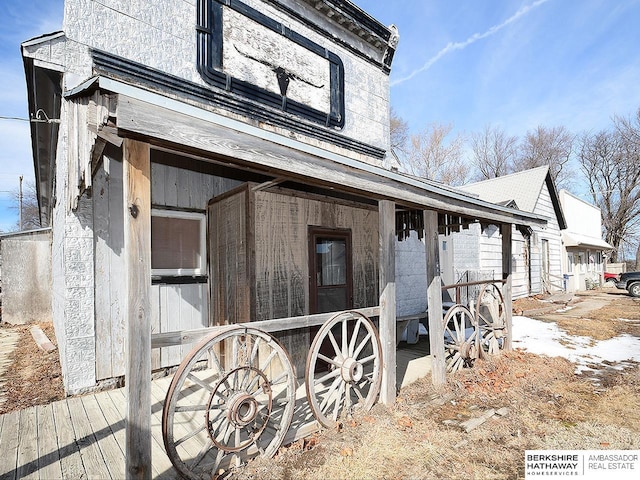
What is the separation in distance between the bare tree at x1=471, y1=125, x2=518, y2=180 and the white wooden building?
32.6 m

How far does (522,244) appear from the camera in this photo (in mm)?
14359

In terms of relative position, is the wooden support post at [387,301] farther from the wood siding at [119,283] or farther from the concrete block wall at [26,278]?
the concrete block wall at [26,278]

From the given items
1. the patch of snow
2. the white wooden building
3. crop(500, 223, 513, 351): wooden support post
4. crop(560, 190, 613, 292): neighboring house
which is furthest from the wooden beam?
crop(560, 190, 613, 292): neighboring house

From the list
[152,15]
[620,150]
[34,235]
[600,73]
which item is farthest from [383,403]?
[620,150]

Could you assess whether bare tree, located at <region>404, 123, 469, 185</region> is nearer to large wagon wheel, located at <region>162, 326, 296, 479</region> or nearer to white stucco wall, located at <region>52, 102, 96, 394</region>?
white stucco wall, located at <region>52, 102, 96, 394</region>

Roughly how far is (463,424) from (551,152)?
38009mm

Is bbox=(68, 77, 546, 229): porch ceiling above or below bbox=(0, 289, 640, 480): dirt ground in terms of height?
above

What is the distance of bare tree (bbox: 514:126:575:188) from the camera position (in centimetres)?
3328

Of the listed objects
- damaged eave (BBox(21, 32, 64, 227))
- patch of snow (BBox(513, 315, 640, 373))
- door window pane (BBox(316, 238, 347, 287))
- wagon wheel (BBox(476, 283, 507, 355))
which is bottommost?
patch of snow (BBox(513, 315, 640, 373))

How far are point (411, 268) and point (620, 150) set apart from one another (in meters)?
32.8

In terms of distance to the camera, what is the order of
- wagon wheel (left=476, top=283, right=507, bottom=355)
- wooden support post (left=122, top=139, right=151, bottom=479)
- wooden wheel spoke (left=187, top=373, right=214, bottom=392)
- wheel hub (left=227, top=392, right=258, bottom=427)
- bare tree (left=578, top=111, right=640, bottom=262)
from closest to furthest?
wooden support post (left=122, top=139, right=151, bottom=479) → wooden wheel spoke (left=187, top=373, right=214, bottom=392) → wheel hub (left=227, top=392, right=258, bottom=427) → wagon wheel (left=476, top=283, right=507, bottom=355) → bare tree (left=578, top=111, right=640, bottom=262)

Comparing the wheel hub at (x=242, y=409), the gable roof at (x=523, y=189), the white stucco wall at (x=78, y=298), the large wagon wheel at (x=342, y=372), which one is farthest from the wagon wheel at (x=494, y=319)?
the gable roof at (x=523, y=189)

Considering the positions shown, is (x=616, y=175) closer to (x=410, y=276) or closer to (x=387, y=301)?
(x=410, y=276)

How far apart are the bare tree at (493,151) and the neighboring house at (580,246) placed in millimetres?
11621
